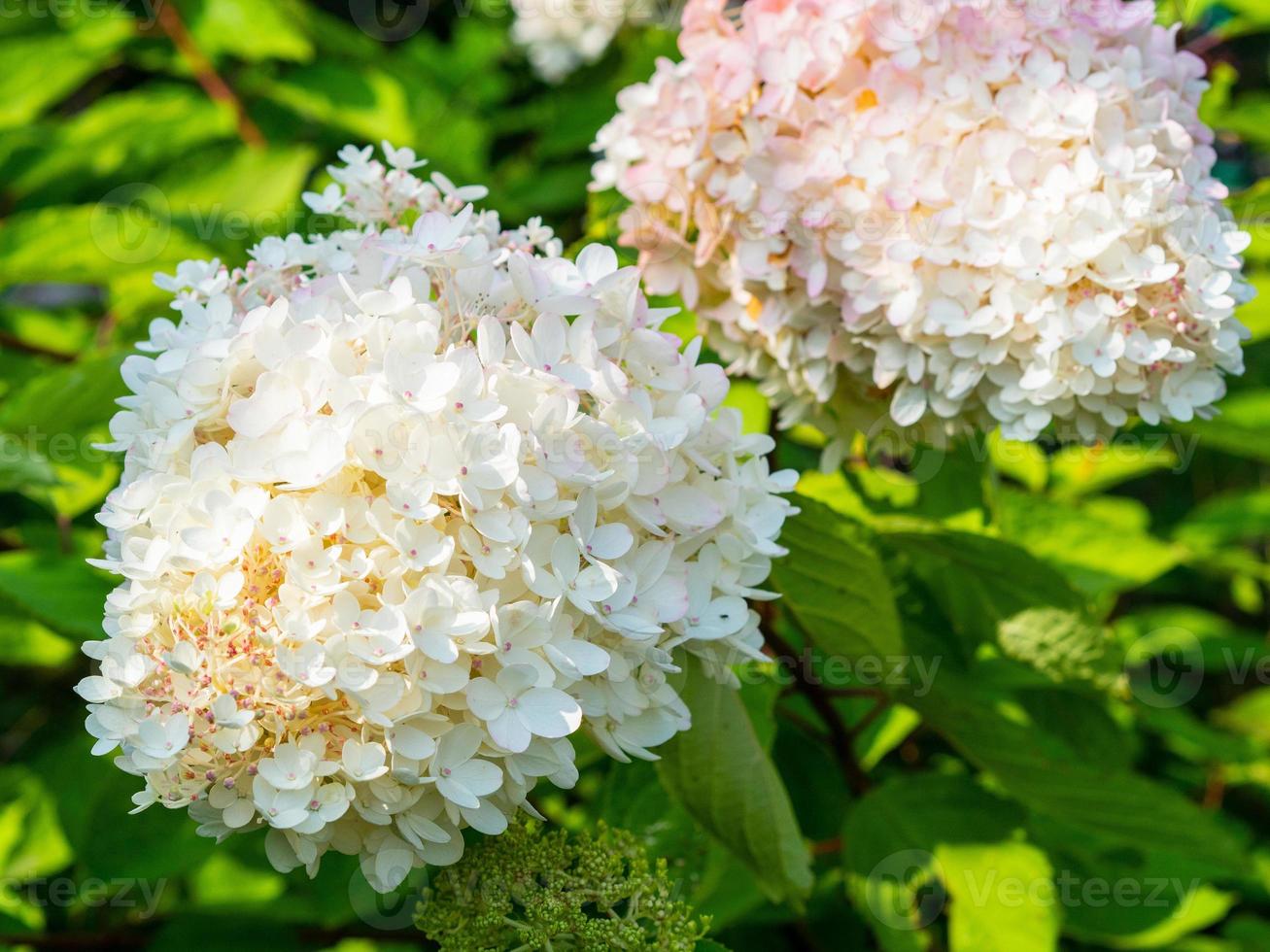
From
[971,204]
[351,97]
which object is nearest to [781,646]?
[971,204]

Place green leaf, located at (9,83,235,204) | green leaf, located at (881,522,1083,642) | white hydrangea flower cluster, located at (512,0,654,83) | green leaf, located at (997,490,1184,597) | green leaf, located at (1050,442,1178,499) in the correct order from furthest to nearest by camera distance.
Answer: white hydrangea flower cluster, located at (512,0,654,83)
green leaf, located at (9,83,235,204)
green leaf, located at (1050,442,1178,499)
green leaf, located at (997,490,1184,597)
green leaf, located at (881,522,1083,642)

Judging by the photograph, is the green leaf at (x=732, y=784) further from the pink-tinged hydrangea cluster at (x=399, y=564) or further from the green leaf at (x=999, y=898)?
the green leaf at (x=999, y=898)

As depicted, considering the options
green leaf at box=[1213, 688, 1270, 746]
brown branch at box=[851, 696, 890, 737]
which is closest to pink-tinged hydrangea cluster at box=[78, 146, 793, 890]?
brown branch at box=[851, 696, 890, 737]

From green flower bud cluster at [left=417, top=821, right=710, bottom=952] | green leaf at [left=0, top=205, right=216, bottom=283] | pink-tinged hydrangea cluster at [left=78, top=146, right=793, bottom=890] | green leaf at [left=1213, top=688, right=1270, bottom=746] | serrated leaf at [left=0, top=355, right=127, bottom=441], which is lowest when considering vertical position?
green leaf at [left=1213, top=688, right=1270, bottom=746]

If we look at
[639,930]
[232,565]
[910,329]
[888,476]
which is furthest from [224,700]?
[888,476]

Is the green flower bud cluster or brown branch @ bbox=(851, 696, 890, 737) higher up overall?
the green flower bud cluster

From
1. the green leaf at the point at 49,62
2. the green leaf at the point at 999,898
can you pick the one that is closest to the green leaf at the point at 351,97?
the green leaf at the point at 49,62

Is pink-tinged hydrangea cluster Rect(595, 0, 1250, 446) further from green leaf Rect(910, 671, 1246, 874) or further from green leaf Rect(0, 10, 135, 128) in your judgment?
green leaf Rect(0, 10, 135, 128)

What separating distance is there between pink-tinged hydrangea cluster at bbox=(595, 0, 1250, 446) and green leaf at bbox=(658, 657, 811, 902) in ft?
1.26

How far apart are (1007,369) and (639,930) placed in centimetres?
72

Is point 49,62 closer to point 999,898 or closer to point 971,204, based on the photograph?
point 971,204

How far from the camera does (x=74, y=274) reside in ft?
6.74

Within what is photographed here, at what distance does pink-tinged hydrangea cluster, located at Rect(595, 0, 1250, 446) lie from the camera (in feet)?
3.98

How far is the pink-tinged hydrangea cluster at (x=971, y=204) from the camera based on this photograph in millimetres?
1212
